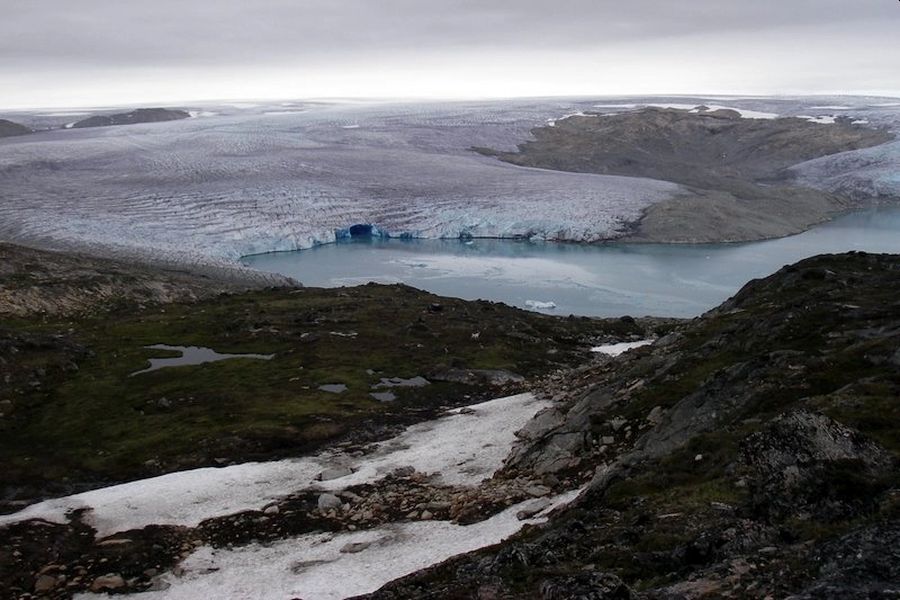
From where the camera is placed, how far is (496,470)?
3027 cm

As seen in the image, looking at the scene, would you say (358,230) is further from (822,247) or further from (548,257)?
(822,247)

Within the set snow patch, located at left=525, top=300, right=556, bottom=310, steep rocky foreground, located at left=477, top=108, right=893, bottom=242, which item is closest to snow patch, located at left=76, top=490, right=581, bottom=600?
snow patch, located at left=525, top=300, right=556, bottom=310

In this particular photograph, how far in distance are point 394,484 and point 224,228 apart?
80.2m

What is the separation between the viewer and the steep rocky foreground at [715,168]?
121 meters

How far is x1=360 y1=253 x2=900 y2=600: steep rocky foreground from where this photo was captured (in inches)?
498

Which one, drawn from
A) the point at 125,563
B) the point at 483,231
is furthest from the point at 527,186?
the point at 125,563

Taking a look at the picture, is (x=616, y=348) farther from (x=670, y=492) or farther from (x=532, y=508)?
(x=670, y=492)

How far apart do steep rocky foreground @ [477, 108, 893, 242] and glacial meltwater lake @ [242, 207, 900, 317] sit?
5.80m

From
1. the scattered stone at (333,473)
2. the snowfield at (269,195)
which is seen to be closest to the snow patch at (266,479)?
the scattered stone at (333,473)

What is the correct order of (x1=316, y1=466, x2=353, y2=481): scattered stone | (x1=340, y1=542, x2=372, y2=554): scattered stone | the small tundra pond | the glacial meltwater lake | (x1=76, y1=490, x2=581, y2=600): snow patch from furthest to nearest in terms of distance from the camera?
the glacial meltwater lake < the small tundra pond < (x1=316, y1=466, x2=353, y2=481): scattered stone < (x1=340, y1=542, x2=372, y2=554): scattered stone < (x1=76, y1=490, x2=581, y2=600): snow patch

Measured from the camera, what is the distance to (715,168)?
607ft

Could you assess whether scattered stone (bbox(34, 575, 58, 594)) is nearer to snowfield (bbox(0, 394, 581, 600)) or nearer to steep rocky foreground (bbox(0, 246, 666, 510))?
snowfield (bbox(0, 394, 581, 600))

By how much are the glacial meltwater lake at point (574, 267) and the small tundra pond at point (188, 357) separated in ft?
111

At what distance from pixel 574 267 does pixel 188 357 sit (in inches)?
2185
